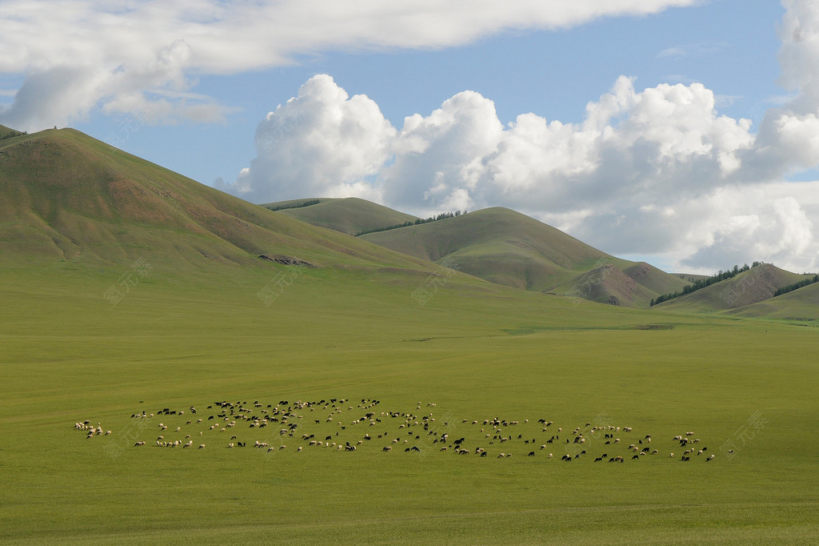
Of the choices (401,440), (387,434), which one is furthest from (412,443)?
(387,434)

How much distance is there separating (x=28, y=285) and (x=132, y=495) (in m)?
136

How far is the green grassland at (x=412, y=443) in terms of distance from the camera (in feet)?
69.1

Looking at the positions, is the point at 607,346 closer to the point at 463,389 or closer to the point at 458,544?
the point at 463,389

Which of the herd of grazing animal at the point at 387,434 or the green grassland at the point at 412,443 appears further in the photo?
the herd of grazing animal at the point at 387,434

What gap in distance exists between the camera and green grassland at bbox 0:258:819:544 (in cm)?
2106

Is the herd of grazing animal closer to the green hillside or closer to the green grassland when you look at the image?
the green hillside

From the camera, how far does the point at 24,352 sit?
70.9m

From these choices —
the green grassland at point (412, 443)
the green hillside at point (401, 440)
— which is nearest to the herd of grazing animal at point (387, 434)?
the green hillside at point (401, 440)

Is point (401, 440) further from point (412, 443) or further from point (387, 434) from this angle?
point (387, 434)

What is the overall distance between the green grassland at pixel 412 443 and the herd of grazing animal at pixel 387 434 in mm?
284

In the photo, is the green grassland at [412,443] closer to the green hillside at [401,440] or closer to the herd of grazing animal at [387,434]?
the green hillside at [401,440]

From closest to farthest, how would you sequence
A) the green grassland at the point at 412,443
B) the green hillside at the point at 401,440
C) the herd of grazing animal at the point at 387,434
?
1. the green grassland at the point at 412,443
2. the green hillside at the point at 401,440
3. the herd of grazing animal at the point at 387,434

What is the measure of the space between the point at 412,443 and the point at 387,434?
7.97 ft

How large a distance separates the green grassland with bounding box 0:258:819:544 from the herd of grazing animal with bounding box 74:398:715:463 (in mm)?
284
